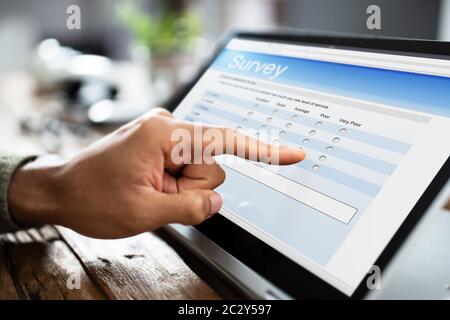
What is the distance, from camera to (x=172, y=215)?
0.39 m

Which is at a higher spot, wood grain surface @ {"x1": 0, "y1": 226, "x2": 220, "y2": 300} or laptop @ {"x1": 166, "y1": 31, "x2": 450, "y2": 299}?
laptop @ {"x1": 166, "y1": 31, "x2": 450, "y2": 299}

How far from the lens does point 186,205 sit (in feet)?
1.27

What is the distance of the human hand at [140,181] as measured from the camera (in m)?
0.38

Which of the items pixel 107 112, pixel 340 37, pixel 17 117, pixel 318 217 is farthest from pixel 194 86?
pixel 17 117

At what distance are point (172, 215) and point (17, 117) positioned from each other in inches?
37.6

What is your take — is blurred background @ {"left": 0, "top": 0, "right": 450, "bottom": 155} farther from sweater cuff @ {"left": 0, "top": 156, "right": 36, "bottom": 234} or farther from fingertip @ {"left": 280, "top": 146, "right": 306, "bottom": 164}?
fingertip @ {"left": 280, "top": 146, "right": 306, "bottom": 164}

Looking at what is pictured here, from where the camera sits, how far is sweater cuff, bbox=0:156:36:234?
495mm

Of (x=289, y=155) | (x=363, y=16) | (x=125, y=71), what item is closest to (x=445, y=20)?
(x=363, y=16)

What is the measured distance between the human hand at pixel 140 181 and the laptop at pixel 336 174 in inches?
1.4

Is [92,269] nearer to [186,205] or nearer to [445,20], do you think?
[186,205]

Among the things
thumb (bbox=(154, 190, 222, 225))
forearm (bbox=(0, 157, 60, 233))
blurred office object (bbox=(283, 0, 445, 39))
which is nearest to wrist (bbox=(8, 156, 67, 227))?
forearm (bbox=(0, 157, 60, 233))

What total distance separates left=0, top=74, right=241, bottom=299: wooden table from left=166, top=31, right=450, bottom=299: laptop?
23mm

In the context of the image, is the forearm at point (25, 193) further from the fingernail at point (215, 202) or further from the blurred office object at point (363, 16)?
the blurred office object at point (363, 16)

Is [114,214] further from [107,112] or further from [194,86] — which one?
[107,112]
